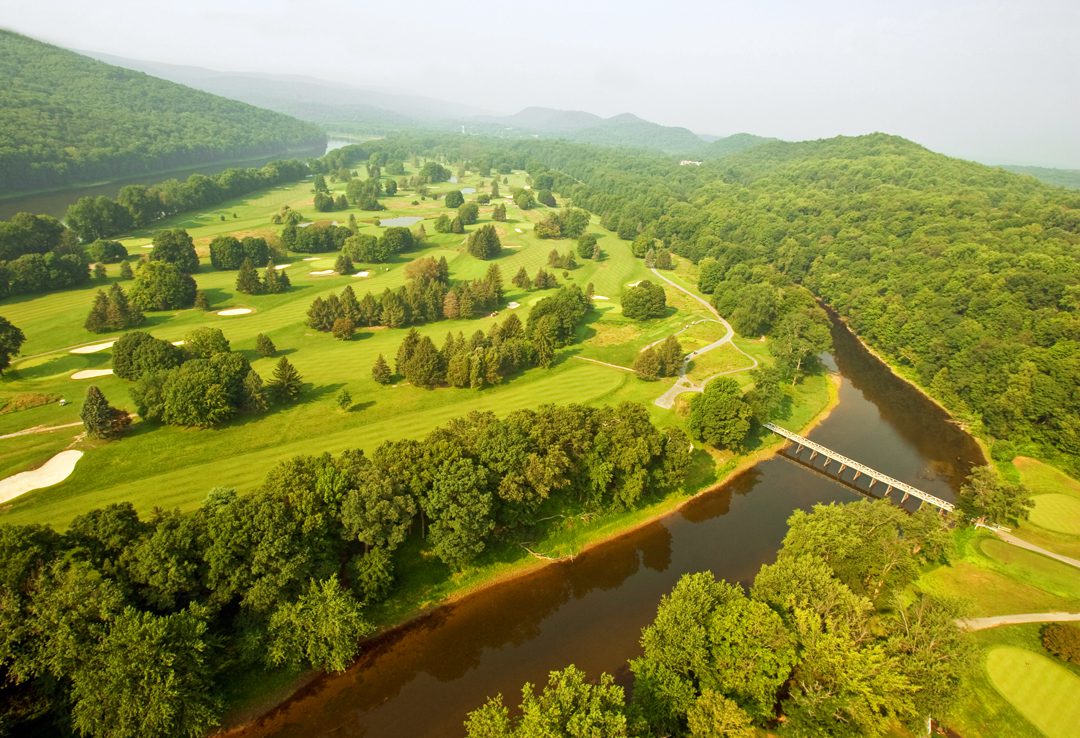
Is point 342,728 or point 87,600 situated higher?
point 87,600

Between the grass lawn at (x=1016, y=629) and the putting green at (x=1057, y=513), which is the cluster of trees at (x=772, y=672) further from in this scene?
the putting green at (x=1057, y=513)

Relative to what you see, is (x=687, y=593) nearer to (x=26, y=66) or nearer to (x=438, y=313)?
(x=438, y=313)

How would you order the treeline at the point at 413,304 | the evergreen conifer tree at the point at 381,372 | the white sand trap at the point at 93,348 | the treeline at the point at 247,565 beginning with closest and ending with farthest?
the treeline at the point at 247,565 → the evergreen conifer tree at the point at 381,372 → the white sand trap at the point at 93,348 → the treeline at the point at 413,304

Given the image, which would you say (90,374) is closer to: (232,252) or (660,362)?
(232,252)

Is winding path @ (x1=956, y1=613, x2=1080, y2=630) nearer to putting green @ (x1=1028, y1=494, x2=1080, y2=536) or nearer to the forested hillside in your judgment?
putting green @ (x1=1028, y1=494, x2=1080, y2=536)

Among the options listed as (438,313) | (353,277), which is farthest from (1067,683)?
(353,277)

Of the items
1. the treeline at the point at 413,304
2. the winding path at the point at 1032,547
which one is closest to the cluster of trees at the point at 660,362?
the treeline at the point at 413,304

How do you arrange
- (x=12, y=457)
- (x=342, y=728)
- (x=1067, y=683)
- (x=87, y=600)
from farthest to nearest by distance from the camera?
(x=12, y=457), (x=1067, y=683), (x=342, y=728), (x=87, y=600)
